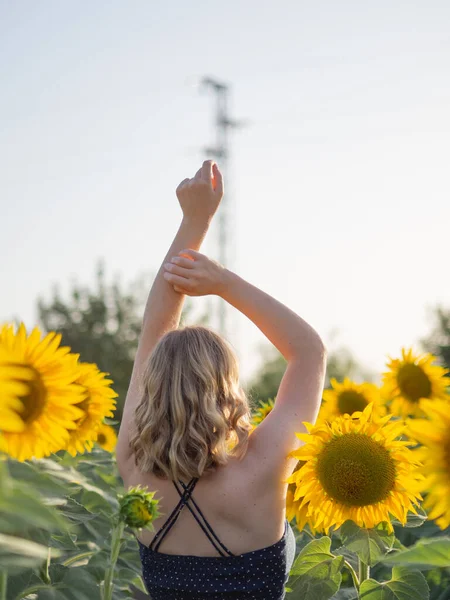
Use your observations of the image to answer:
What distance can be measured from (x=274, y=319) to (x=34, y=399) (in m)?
0.74

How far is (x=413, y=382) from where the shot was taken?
15.1 feet

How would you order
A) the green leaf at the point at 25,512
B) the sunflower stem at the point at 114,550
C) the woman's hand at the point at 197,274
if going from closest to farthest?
the green leaf at the point at 25,512 → the sunflower stem at the point at 114,550 → the woman's hand at the point at 197,274

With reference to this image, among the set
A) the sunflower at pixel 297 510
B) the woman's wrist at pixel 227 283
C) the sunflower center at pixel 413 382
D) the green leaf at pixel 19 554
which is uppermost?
the woman's wrist at pixel 227 283

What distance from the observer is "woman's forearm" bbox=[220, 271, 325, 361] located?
219 centimetres

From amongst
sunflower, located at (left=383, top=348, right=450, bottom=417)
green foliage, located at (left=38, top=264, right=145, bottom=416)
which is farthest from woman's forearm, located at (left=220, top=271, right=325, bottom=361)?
green foliage, located at (left=38, top=264, right=145, bottom=416)

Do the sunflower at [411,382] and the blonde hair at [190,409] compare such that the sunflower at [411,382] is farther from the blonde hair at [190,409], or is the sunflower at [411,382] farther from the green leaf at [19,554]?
the green leaf at [19,554]

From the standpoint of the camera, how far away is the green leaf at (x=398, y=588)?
2105 mm

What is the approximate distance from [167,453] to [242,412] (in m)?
0.25

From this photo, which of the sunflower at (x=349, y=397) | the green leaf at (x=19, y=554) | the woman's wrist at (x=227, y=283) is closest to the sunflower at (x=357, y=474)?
the woman's wrist at (x=227, y=283)

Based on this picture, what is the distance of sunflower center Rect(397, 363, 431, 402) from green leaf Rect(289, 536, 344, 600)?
2453mm

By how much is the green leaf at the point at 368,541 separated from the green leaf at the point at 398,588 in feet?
0.25

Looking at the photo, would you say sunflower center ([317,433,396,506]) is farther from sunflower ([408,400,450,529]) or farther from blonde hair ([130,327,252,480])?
sunflower ([408,400,450,529])

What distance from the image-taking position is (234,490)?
199 cm

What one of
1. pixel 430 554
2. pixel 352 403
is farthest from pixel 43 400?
pixel 352 403
